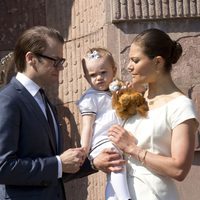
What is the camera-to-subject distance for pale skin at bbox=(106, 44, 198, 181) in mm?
3732

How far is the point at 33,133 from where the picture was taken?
12.4 ft

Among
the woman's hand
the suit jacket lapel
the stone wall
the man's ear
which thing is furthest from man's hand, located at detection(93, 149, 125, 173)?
the stone wall

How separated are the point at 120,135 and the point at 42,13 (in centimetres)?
315

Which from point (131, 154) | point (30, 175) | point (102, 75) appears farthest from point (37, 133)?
point (102, 75)

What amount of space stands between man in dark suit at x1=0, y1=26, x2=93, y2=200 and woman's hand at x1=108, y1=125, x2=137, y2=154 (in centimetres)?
19

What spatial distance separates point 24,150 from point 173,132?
0.72 metres

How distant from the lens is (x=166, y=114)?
3811mm

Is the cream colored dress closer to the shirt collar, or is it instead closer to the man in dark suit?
the man in dark suit

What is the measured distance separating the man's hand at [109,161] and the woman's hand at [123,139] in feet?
0.31

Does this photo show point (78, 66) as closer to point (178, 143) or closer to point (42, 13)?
point (42, 13)

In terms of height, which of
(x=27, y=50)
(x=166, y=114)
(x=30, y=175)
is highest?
(x=27, y=50)

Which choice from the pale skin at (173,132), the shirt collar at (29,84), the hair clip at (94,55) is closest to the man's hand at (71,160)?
the pale skin at (173,132)

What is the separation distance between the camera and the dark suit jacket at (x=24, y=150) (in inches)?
146

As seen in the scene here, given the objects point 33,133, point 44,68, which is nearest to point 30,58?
point 44,68
